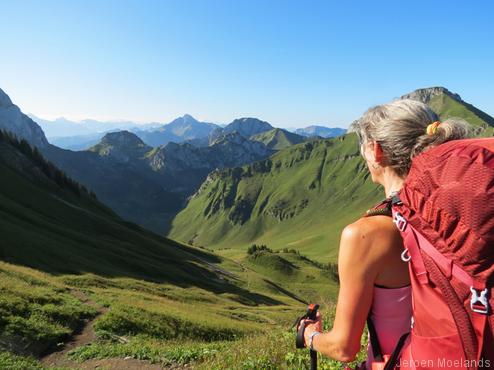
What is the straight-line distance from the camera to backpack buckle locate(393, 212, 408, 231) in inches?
159

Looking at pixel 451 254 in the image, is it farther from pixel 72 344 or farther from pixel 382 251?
pixel 72 344

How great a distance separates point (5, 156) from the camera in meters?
120

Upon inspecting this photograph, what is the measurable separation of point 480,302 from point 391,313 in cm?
101

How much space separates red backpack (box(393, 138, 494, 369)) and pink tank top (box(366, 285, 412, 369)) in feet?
0.93

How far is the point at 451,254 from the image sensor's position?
3.67 m

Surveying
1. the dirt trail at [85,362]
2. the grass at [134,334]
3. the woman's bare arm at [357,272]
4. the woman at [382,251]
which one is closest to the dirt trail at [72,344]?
the dirt trail at [85,362]

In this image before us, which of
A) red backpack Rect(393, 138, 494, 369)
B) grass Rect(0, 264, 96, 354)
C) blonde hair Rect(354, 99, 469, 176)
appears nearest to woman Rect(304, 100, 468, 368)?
blonde hair Rect(354, 99, 469, 176)

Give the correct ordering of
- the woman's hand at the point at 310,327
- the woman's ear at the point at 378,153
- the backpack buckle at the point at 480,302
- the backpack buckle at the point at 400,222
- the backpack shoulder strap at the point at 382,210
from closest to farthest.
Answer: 1. the backpack buckle at the point at 480,302
2. the backpack buckle at the point at 400,222
3. the backpack shoulder strap at the point at 382,210
4. the woman's ear at the point at 378,153
5. the woman's hand at the point at 310,327

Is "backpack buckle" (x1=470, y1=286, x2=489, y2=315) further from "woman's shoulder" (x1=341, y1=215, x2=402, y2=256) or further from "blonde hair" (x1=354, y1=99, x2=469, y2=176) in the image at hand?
"blonde hair" (x1=354, y1=99, x2=469, y2=176)

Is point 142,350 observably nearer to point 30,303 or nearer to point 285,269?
point 30,303

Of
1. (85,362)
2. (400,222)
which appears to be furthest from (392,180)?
(85,362)

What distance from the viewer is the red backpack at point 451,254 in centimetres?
351

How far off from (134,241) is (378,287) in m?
98.8

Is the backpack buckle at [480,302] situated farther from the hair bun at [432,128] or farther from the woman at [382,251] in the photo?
the hair bun at [432,128]
